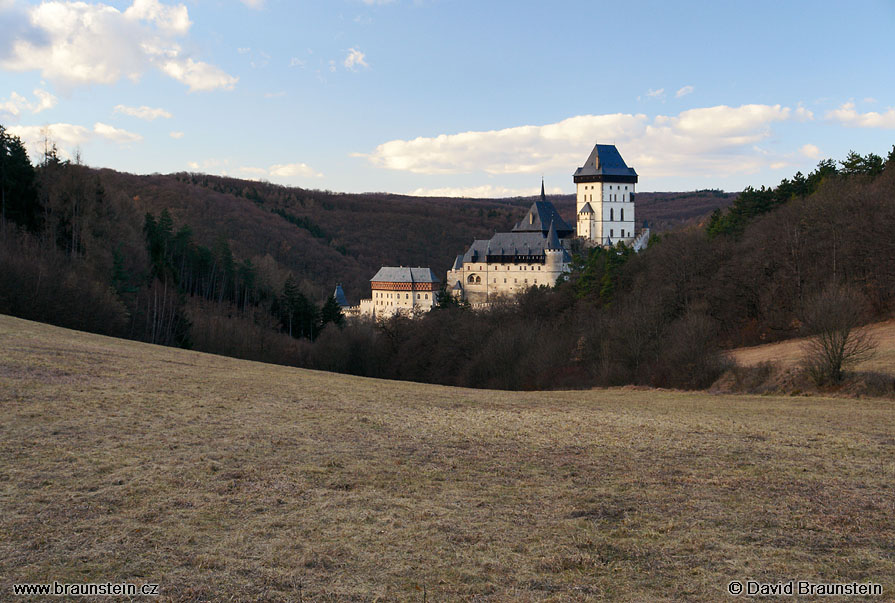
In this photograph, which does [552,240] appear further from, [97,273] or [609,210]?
[97,273]

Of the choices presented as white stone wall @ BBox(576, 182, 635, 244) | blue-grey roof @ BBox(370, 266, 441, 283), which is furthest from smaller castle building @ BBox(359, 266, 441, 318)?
white stone wall @ BBox(576, 182, 635, 244)

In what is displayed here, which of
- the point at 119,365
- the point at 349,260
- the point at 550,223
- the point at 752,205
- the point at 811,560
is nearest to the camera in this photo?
the point at 811,560

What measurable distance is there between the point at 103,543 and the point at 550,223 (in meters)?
109

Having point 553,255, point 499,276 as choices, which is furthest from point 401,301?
point 553,255

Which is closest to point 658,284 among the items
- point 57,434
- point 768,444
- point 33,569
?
point 768,444

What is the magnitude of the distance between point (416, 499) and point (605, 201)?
113 m

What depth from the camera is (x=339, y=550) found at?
772cm

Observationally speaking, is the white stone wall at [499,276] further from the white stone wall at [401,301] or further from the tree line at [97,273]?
the tree line at [97,273]

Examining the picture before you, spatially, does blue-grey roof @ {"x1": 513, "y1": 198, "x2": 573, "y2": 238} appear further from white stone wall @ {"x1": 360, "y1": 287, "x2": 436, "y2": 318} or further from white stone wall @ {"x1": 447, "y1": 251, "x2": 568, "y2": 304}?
white stone wall @ {"x1": 360, "y1": 287, "x2": 436, "y2": 318}

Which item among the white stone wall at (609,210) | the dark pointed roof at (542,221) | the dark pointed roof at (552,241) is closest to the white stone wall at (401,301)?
the dark pointed roof at (552,241)

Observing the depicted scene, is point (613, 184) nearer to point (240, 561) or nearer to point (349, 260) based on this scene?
point (349, 260)

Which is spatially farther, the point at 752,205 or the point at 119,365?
the point at 752,205

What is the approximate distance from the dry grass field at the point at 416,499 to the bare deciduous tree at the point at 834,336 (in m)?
7.04

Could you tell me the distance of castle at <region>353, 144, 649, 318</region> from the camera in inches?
4126
